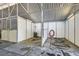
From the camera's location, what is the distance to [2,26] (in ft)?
7.43

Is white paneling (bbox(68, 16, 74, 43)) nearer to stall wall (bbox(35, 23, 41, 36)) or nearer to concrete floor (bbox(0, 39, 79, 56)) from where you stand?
concrete floor (bbox(0, 39, 79, 56))

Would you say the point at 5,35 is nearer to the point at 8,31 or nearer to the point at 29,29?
the point at 8,31

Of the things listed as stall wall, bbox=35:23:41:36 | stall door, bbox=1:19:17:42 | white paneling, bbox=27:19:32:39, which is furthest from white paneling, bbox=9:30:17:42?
stall wall, bbox=35:23:41:36

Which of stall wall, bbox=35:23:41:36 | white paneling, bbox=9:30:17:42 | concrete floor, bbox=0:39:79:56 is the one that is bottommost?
concrete floor, bbox=0:39:79:56

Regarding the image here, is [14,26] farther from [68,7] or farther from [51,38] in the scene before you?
[68,7]

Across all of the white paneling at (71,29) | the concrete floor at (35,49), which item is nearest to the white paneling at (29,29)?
the concrete floor at (35,49)

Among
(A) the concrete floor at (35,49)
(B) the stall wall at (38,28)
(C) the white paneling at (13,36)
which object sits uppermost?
(B) the stall wall at (38,28)

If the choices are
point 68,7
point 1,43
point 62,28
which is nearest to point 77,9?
point 68,7

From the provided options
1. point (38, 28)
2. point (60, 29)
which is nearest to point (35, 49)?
point (38, 28)

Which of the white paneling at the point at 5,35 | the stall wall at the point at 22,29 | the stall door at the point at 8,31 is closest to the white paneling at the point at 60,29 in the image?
the stall wall at the point at 22,29

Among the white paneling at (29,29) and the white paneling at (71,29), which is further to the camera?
the white paneling at (29,29)

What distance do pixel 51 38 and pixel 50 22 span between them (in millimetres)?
373

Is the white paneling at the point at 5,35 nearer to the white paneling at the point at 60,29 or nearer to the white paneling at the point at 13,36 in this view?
the white paneling at the point at 13,36

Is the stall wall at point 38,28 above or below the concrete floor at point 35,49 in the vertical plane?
above
